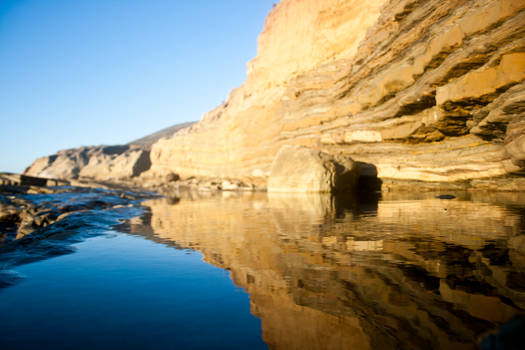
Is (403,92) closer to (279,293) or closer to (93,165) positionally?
(279,293)

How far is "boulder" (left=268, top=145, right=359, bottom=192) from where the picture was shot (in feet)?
44.0

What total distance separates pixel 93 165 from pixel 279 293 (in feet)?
158

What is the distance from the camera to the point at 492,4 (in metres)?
7.27

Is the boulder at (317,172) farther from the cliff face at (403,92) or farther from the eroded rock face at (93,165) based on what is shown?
the eroded rock face at (93,165)

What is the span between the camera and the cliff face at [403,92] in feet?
25.0

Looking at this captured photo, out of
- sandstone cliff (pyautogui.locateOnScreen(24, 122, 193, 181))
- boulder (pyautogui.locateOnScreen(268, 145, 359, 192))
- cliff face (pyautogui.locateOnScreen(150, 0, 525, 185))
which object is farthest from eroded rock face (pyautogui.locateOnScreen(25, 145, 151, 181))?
boulder (pyautogui.locateOnScreen(268, 145, 359, 192))

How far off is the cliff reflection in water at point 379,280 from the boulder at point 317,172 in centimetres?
866

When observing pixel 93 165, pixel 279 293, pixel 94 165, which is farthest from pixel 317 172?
pixel 93 165

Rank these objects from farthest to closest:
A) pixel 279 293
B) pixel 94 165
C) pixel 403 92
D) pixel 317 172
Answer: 1. pixel 94 165
2. pixel 317 172
3. pixel 403 92
4. pixel 279 293

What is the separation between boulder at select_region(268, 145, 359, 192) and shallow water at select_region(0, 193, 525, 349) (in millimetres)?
9296

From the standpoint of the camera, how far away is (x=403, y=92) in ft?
38.3

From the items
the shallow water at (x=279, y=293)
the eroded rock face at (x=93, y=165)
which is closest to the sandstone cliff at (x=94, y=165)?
the eroded rock face at (x=93, y=165)

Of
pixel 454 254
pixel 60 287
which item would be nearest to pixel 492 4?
pixel 454 254

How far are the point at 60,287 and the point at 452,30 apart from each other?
1062 cm
